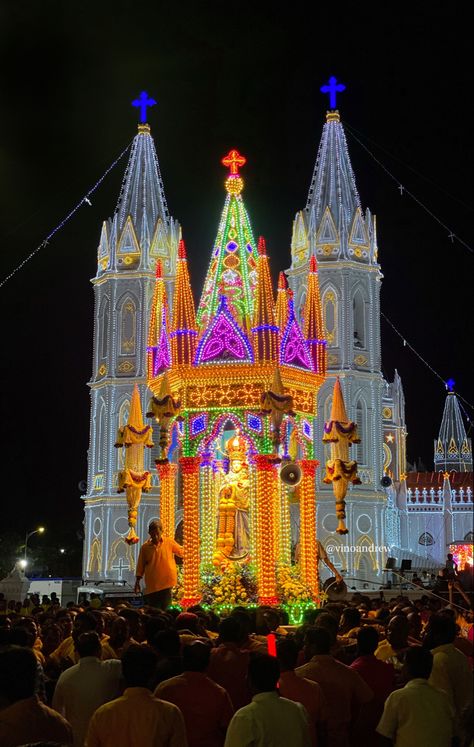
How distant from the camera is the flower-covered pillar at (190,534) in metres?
22.3

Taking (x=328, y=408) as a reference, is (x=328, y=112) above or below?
above

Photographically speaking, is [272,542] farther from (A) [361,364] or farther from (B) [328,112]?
(B) [328,112]

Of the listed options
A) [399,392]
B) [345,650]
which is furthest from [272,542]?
[399,392]

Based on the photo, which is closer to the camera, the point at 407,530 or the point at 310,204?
the point at 310,204

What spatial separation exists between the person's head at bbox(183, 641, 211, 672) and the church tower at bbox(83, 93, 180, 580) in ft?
139

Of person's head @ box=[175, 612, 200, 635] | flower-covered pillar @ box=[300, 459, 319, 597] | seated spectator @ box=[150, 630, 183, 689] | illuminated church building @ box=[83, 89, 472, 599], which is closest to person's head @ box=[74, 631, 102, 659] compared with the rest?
seated spectator @ box=[150, 630, 183, 689]

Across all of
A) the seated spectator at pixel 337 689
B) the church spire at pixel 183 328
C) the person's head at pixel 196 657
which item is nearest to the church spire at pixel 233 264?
the church spire at pixel 183 328

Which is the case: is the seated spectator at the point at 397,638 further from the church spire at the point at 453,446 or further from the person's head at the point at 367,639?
the church spire at the point at 453,446

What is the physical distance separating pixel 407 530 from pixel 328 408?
37.7 feet

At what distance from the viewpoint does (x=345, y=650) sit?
9469mm

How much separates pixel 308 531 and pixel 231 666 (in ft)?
49.9

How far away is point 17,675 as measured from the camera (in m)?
5.55

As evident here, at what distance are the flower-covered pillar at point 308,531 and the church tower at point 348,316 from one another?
24.5 m

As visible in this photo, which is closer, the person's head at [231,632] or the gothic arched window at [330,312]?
the person's head at [231,632]
